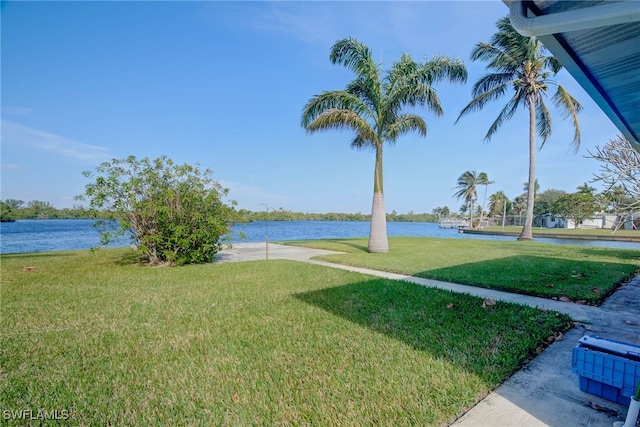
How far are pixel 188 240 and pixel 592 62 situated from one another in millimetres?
8168

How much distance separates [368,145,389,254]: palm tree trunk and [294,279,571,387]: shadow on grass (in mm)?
5162

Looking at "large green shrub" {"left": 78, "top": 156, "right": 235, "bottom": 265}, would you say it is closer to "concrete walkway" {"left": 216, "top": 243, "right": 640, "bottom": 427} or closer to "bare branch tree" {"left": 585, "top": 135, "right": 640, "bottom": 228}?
"concrete walkway" {"left": 216, "top": 243, "right": 640, "bottom": 427}

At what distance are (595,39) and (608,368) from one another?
7.45ft

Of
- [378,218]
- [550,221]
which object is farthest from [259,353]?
[550,221]

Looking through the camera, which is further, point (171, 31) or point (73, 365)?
point (171, 31)

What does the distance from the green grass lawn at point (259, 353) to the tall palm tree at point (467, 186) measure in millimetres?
52393

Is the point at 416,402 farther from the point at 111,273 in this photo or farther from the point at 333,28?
the point at 333,28

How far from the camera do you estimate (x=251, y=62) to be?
489 inches

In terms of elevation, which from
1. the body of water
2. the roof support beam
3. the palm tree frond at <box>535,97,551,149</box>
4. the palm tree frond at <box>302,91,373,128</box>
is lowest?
the body of water

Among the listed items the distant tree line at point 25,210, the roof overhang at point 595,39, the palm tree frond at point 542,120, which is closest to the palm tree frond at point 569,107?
the palm tree frond at point 542,120

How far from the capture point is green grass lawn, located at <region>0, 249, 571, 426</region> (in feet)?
6.45

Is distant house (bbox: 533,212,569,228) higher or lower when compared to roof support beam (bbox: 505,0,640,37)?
lower

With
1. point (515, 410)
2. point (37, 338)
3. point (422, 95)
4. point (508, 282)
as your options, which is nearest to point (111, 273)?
point (37, 338)

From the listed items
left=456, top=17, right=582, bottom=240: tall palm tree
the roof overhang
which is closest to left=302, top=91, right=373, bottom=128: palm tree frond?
the roof overhang
